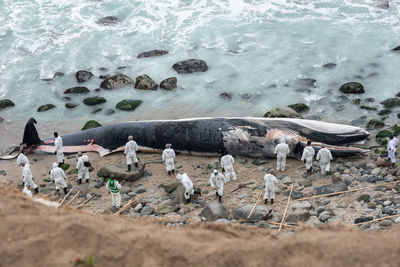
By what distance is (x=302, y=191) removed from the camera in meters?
13.0

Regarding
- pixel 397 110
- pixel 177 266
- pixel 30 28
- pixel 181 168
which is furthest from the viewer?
pixel 30 28

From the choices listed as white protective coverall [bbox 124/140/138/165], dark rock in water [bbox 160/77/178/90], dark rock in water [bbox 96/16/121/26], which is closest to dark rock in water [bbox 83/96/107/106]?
dark rock in water [bbox 160/77/178/90]

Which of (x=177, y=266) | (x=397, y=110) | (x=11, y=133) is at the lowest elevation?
(x=11, y=133)

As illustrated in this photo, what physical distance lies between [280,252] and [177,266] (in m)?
1.79

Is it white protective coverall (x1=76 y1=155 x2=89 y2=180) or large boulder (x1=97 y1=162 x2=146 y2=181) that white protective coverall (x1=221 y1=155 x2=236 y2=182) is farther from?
white protective coverall (x1=76 y1=155 x2=89 y2=180)

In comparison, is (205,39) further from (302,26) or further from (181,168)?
(181,168)

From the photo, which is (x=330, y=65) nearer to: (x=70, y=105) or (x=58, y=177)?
(x=70, y=105)

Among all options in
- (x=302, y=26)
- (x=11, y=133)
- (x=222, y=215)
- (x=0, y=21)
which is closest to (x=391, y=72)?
(x=302, y=26)

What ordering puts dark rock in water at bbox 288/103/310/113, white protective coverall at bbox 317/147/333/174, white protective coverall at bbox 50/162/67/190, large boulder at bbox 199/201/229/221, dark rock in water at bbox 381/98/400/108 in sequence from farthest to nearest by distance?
dark rock in water at bbox 288/103/310/113 < dark rock in water at bbox 381/98/400/108 < white protective coverall at bbox 50/162/67/190 < white protective coverall at bbox 317/147/333/174 < large boulder at bbox 199/201/229/221

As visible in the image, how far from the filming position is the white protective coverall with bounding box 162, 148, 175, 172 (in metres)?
14.6

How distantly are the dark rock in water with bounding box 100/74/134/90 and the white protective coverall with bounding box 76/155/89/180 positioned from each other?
8066 mm

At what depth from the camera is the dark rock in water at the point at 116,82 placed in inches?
869

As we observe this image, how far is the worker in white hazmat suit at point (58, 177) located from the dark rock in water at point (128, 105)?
658 centimetres

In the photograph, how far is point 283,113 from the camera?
691 inches
